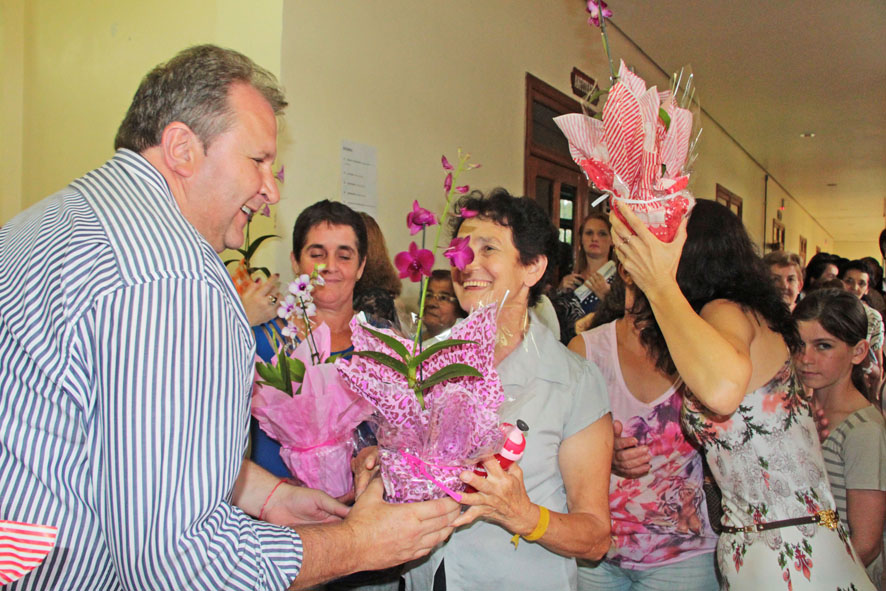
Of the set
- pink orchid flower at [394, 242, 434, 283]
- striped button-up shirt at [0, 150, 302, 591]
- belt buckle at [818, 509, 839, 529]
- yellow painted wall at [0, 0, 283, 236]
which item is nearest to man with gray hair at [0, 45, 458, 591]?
striped button-up shirt at [0, 150, 302, 591]

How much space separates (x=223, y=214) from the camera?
117cm

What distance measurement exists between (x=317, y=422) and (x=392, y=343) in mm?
431

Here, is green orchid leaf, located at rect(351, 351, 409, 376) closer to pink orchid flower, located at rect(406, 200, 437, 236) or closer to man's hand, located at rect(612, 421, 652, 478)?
pink orchid flower, located at rect(406, 200, 437, 236)

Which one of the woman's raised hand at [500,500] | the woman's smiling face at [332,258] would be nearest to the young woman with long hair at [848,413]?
the woman's raised hand at [500,500]

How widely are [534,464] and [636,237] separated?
53cm

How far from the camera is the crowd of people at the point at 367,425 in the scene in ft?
2.78

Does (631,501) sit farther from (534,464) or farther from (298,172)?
(298,172)

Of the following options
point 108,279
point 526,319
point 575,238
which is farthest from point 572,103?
point 108,279

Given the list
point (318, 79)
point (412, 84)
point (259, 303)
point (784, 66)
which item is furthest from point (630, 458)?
point (784, 66)

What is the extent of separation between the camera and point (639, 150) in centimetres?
132

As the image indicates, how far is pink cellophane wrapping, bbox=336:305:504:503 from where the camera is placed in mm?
1088

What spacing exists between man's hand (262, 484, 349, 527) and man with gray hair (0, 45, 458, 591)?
0.39 metres

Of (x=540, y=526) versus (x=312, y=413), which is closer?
(x=540, y=526)

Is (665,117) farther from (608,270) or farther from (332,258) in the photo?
(608,270)
